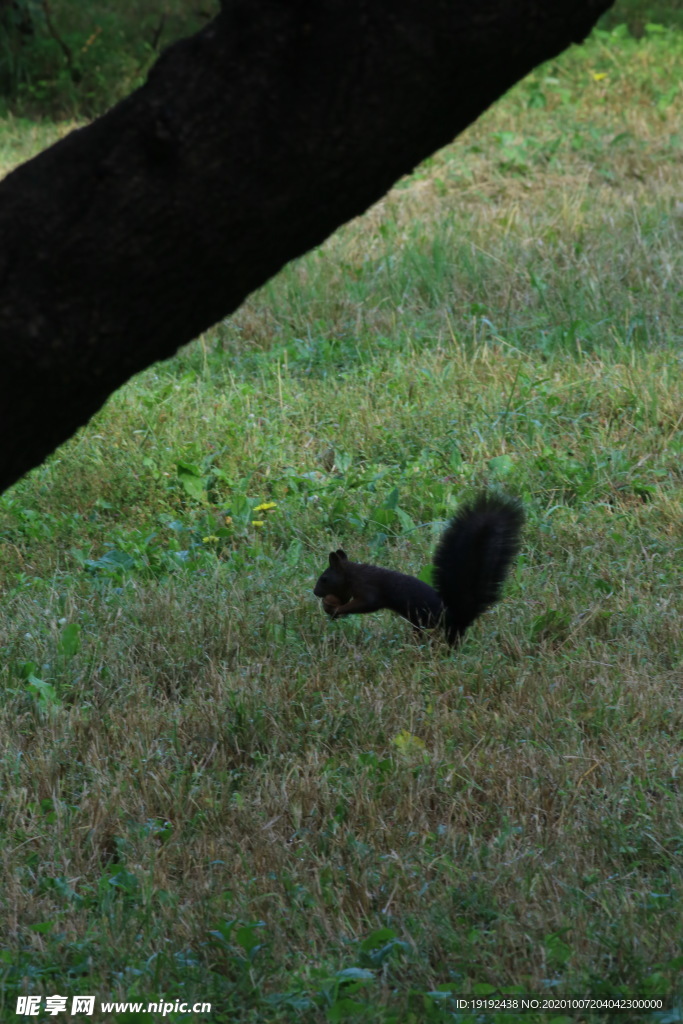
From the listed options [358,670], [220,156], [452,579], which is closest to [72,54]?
[452,579]

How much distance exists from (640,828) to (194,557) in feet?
8.74

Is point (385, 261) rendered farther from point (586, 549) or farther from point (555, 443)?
point (586, 549)

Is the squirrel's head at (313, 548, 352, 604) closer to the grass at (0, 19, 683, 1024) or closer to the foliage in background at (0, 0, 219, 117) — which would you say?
the grass at (0, 19, 683, 1024)

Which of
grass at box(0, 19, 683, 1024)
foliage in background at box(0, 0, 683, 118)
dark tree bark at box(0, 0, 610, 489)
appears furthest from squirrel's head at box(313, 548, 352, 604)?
foliage in background at box(0, 0, 683, 118)

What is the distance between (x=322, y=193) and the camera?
2.29 m

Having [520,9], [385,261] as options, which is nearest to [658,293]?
[385,261]

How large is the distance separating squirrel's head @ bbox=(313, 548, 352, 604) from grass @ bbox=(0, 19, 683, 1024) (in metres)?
0.22

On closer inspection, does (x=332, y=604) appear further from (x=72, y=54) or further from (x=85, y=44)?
(x=85, y=44)

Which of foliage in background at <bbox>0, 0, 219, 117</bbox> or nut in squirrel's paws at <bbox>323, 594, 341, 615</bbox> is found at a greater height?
foliage in background at <bbox>0, 0, 219, 117</bbox>

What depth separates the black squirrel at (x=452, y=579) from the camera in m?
4.37

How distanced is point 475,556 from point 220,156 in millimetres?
2414

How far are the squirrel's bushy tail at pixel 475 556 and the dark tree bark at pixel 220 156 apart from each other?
7.29 feet

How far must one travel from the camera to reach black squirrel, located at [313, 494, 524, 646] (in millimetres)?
4371

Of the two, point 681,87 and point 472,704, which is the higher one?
point 681,87
